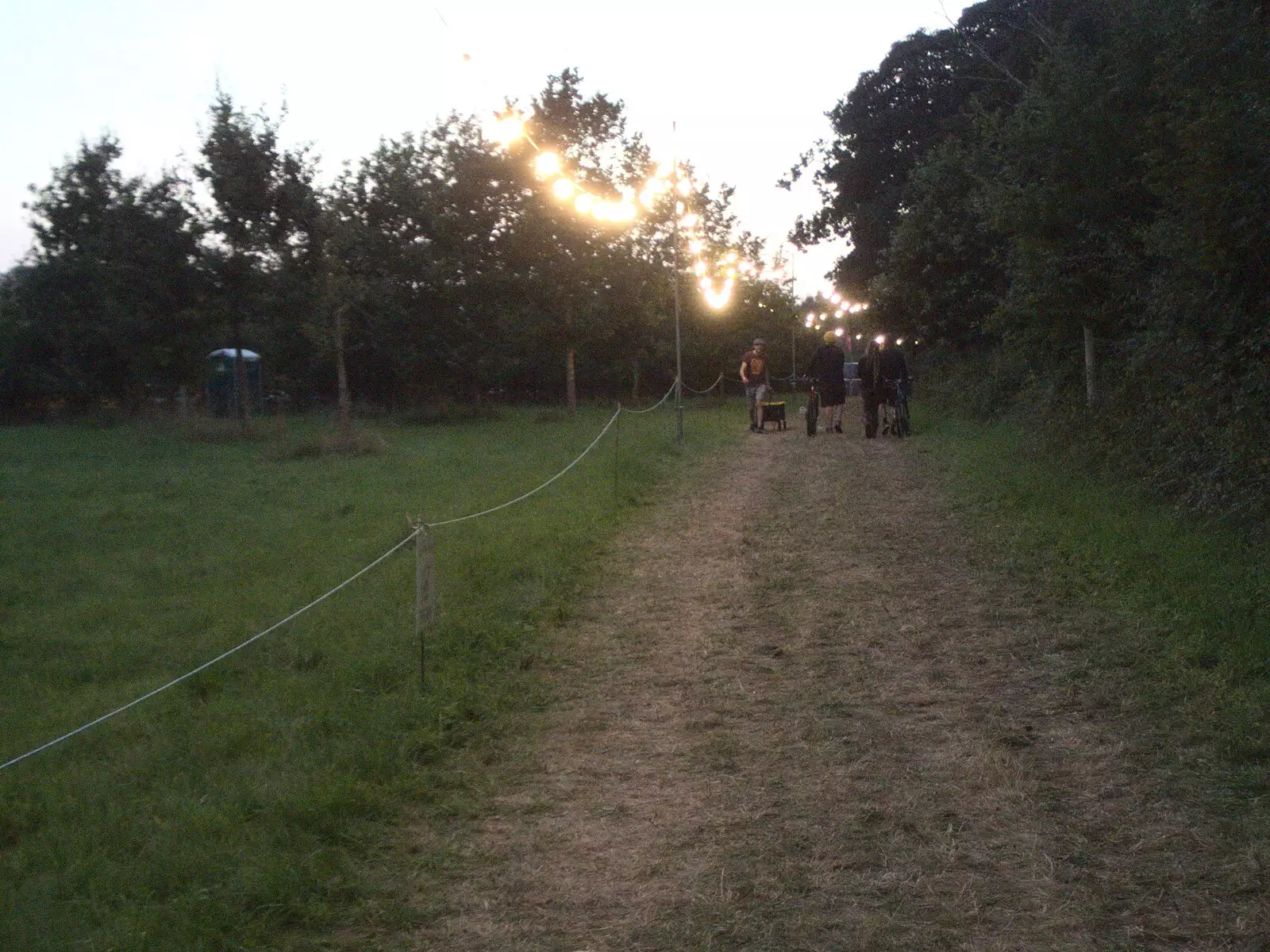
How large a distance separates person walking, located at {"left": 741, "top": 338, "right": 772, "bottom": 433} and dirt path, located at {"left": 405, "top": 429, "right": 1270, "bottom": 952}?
14.4 metres

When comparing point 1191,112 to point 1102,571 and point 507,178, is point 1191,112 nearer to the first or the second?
point 1102,571

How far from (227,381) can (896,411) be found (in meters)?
28.6

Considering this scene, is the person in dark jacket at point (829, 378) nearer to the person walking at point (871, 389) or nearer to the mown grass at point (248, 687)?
the person walking at point (871, 389)

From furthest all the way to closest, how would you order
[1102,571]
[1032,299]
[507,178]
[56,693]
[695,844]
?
1. [507,178]
2. [1032,299]
3. [1102,571]
4. [56,693]
5. [695,844]

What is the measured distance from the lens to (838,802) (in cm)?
544

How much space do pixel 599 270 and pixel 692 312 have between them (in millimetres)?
9093

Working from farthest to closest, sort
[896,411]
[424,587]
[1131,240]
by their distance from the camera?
1. [896,411]
2. [1131,240]
3. [424,587]

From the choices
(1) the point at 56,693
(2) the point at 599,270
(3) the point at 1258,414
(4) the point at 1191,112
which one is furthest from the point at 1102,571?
(2) the point at 599,270

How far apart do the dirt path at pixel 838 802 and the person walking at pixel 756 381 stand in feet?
47.3

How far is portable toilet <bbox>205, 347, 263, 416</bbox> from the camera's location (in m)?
39.6

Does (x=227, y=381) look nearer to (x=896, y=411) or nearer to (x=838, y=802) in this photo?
(x=896, y=411)

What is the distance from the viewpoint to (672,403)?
41.2 meters

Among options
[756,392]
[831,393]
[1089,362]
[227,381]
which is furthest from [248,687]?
[227,381]

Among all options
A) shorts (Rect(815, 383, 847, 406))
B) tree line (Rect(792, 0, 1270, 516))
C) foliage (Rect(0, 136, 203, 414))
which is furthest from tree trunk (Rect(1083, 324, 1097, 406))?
foliage (Rect(0, 136, 203, 414))
